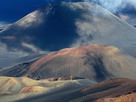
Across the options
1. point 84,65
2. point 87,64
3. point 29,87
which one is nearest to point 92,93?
point 29,87

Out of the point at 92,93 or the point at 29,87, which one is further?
the point at 29,87

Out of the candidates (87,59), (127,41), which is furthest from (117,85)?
(127,41)

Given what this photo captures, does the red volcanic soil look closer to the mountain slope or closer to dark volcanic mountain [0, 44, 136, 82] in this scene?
dark volcanic mountain [0, 44, 136, 82]


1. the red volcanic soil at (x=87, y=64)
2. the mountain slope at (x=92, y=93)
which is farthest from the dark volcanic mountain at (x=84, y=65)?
the mountain slope at (x=92, y=93)

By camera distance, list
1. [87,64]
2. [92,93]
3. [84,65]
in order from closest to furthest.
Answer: [92,93] → [84,65] → [87,64]

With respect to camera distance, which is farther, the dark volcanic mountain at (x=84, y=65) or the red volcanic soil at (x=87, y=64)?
the dark volcanic mountain at (x=84, y=65)

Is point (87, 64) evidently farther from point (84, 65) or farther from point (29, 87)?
point (29, 87)

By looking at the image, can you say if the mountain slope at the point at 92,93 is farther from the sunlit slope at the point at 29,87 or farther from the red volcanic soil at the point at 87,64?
the red volcanic soil at the point at 87,64

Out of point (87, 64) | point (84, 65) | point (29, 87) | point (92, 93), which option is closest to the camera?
point (92, 93)

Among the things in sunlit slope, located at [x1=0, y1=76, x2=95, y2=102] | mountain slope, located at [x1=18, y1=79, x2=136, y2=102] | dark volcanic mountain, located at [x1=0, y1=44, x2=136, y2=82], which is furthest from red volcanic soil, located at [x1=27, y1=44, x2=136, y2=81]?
mountain slope, located at [x1=18, y1=79, x2=136, y2=102]
